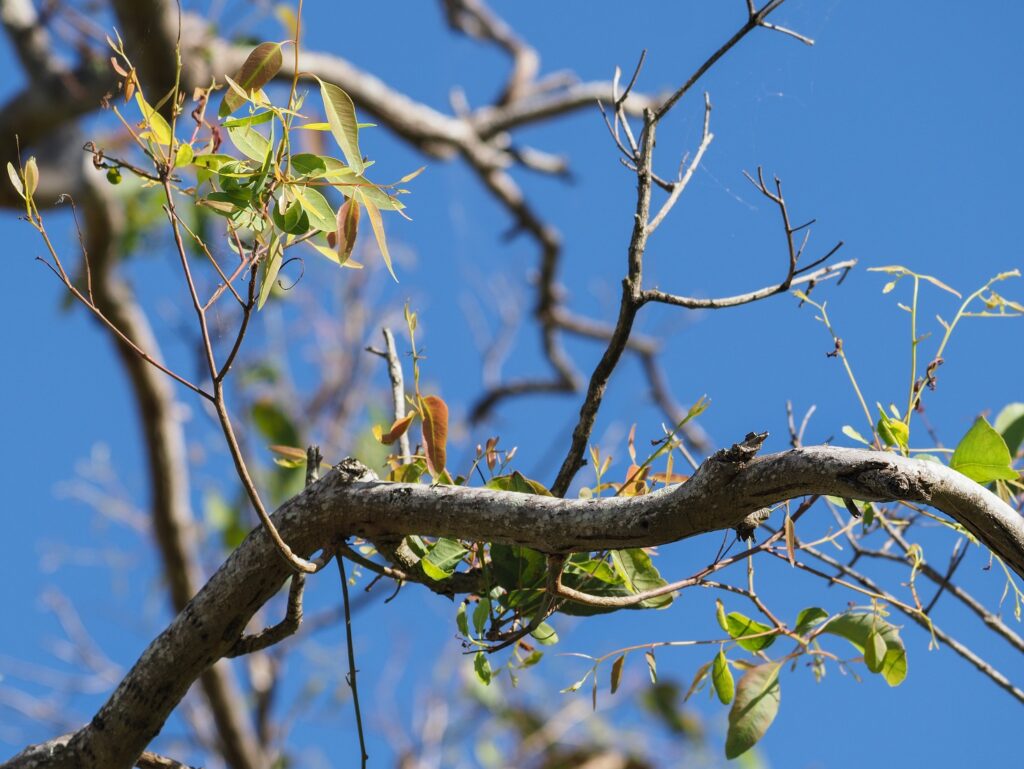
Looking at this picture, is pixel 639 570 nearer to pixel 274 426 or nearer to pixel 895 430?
pixel 895 430

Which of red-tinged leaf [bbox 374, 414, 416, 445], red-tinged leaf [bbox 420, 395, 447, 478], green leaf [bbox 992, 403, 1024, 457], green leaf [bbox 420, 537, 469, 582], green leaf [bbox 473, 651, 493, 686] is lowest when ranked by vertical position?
green leaf [bbox 473, 651, 493, 686]

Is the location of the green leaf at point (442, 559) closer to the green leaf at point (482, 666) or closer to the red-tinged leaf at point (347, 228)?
the green leaf at point (482, 666)

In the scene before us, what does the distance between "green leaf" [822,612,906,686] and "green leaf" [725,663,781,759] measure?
2.8 inches

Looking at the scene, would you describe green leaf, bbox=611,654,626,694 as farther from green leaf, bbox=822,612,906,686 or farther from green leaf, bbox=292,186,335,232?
green leaf, bbox=292,186,335,232

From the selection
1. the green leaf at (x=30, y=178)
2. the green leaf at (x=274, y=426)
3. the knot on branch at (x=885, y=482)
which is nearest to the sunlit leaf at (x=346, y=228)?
the green leaf at (x=30, y=178)

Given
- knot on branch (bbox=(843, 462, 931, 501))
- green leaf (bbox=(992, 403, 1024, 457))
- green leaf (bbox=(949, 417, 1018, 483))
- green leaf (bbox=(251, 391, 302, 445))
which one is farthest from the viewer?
green leaf (bbox=(251, 391, 302, 445))

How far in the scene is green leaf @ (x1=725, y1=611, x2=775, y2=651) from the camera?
39.3 inches

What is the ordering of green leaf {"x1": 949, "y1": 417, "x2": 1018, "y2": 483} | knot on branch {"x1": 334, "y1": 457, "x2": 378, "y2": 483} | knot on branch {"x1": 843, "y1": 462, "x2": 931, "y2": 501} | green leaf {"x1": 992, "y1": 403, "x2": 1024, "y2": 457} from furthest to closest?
green leaf {"x1": 992, "y1": 403, "x2": 1024, "y2": 457} < knot on branch {"x1": 334, "y1": 457, "x2": 378, "y2": 483} < green leaf {"x1": 949, "y1": 417, "x2": 1018, "y2": 483} < knot on branch {"x1": 843, "y1": 462, "x2": 931, "y2": 501}

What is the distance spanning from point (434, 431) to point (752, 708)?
39 centimetres

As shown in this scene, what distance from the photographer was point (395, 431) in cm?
100

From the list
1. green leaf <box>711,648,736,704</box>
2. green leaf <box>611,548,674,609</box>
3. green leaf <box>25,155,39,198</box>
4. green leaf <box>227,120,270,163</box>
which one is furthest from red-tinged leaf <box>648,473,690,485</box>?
green leaf <box>25,155,39,198</box>

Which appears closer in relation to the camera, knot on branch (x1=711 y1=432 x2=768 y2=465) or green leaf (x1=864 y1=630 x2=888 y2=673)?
knot on branch (x1=711 y1=432 x2=768 y2=465)

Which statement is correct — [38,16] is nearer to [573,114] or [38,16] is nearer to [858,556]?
[573,114]

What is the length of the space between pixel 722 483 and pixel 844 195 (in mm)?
800
